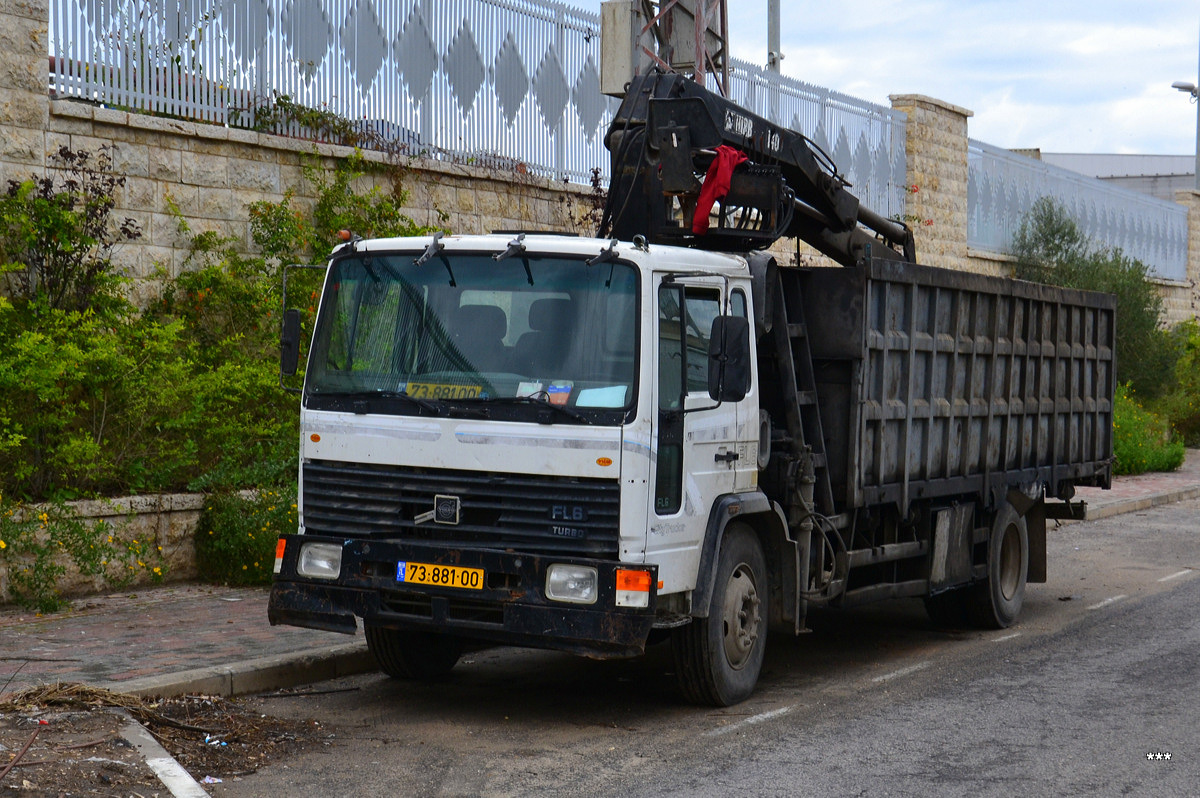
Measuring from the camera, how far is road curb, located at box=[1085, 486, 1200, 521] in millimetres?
18578

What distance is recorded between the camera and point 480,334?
7160mm

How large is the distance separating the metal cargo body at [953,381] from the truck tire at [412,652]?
2.55m

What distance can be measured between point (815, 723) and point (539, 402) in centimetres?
225

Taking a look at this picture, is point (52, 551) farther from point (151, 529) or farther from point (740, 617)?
point (740, 617)

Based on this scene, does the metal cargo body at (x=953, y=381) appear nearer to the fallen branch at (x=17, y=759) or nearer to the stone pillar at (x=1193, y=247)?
the fallen branch at (x=17, y=759)

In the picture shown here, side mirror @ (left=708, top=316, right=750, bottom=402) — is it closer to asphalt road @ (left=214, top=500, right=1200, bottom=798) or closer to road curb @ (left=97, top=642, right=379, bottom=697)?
asphalt road @ (left=214, top=500, right=1200, bottom=798)

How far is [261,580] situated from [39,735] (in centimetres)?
449

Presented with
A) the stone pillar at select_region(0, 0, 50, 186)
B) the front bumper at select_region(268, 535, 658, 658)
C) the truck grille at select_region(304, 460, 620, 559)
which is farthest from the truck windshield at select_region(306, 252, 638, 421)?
the stone pillar at select_region(0, 0, 50, 186)

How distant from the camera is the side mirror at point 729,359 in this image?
7117 millimetres

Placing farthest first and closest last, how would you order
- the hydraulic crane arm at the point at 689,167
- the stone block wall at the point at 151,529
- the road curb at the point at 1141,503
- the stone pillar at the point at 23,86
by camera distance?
the road curb at the point at 1141,503
the stone pillar at the point at 23,86
the stone block wall at the point at 151,529
the hydraulic crane arm at the point at 689,167

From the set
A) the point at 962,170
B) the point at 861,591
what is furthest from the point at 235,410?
the point at 962,170

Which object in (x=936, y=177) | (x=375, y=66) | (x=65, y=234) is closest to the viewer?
(x=65, y=234)

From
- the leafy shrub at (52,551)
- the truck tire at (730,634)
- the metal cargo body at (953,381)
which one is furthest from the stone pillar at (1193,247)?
the leafy shrub at (52,551)

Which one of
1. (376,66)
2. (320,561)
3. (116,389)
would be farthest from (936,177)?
(320,561)
